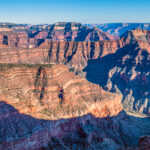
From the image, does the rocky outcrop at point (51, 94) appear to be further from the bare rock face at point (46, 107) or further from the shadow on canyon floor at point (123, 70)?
the shadow on canyon floor at point (123, 70)

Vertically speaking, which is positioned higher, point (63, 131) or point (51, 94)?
point (51, 94)

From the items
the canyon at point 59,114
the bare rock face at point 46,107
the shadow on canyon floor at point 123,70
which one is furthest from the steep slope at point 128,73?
the bare rock face at point 46,107

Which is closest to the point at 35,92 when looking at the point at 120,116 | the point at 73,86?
the point at 73,86

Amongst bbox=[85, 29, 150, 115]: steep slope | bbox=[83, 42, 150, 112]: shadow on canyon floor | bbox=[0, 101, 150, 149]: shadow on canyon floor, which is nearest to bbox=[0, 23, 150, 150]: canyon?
bbox=[0, 101, 150, 149]: shadow on canyon floor

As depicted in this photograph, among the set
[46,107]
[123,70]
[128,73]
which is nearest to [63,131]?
[46,107]

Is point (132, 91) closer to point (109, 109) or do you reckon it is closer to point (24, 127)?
point (109, 109)

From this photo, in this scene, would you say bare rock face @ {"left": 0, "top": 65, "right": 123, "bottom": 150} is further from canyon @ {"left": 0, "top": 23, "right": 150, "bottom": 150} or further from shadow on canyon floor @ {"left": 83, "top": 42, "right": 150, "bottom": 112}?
shadow on canyon floor @ {"left": 83, "top": 42, "right": 150, "bottom": 112}

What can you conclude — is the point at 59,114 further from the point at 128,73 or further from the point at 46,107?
the point at 128,73
